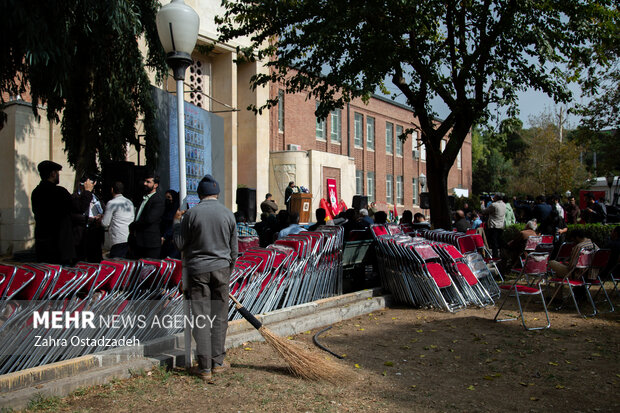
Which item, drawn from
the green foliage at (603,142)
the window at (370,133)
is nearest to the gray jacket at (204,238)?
the green foliage at (603,142)

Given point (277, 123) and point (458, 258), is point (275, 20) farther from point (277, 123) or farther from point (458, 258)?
point (277, 123)

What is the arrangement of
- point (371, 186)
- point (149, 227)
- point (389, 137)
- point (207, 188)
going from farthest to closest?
point (389, 137), point (371, 186), point (149, 227), point (207, 188)

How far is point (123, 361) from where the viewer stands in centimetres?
465

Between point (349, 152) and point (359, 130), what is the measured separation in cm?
262

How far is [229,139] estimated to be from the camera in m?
21.9

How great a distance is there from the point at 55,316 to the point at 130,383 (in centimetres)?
89

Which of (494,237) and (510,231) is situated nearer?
(494,237)

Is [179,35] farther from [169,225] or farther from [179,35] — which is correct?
[169,225]

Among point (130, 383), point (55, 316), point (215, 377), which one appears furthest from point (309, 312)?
point (55, 316)

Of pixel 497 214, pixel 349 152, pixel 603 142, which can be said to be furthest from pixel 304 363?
pixel 349 152

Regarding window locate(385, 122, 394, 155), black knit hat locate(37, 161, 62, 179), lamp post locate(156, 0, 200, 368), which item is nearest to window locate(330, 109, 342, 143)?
window locate(385, 122, 394, 155)

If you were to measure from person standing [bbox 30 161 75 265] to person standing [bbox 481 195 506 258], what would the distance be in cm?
1056

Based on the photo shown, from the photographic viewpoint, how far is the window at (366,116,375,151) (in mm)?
37156

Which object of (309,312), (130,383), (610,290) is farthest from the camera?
(610,290)
